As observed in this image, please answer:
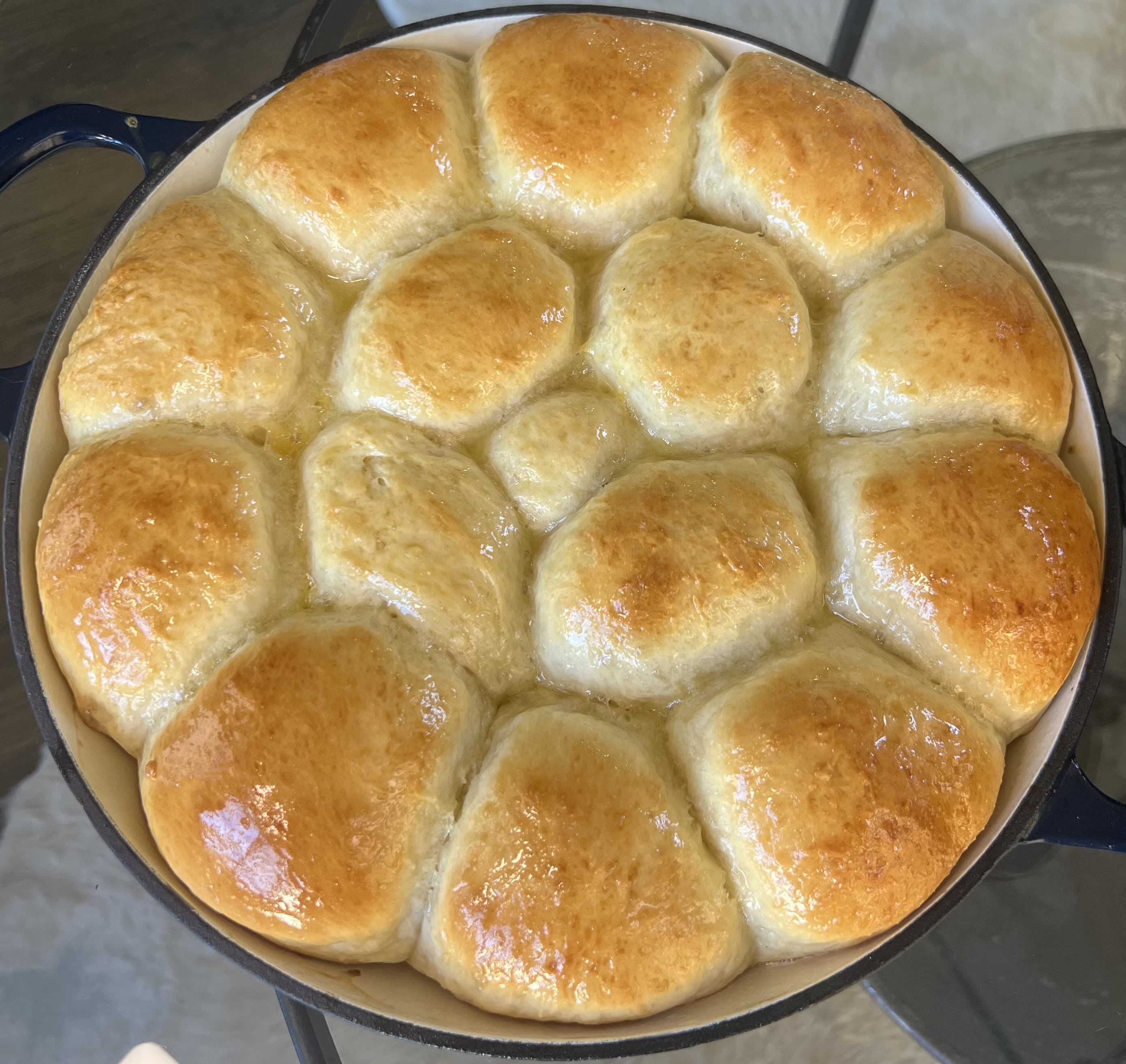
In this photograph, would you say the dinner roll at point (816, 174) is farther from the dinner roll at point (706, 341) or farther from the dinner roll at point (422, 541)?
the dinner roll at point (422, 541)

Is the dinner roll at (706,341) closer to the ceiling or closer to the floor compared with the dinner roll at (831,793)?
closer to the ceiling

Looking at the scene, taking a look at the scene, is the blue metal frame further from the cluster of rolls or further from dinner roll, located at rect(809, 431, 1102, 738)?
dinner roll, located at rect(809, 431, 1102, 738)

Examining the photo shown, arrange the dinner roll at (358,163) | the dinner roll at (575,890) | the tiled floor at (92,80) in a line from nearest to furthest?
the dinner roll at (575,890) < the dinner roll at (358,163) < the tiled floor at (92,80)

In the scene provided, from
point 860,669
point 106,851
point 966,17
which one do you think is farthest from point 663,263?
point 966,17

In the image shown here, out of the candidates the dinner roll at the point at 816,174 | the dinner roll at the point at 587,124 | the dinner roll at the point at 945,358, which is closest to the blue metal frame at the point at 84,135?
the dinner roll at the point at 587,124

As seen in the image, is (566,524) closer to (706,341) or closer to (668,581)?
(668,581)

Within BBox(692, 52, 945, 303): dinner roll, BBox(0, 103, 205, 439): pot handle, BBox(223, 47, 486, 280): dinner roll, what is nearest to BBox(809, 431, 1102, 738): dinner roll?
BBox(692, 52, 945, 303): dinner roll
